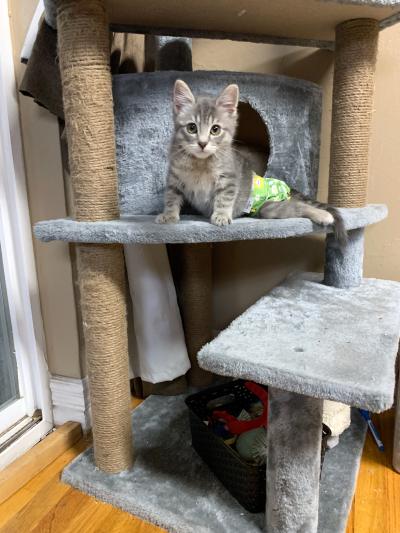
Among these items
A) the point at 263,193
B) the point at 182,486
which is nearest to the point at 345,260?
the point at 263,193

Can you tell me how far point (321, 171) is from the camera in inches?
58.8

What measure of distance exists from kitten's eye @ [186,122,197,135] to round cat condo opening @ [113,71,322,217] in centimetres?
13

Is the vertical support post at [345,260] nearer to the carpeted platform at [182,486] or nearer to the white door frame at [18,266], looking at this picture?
the carpeted platform at [182,486]

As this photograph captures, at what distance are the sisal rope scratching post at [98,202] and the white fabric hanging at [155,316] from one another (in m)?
0.31

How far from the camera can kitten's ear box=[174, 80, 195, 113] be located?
994 mm

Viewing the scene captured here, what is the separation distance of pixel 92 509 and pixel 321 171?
132 centimetres

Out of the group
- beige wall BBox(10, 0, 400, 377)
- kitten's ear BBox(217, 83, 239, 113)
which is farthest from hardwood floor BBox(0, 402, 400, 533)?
kitten's ear BBox(217, 83, 239, 113)

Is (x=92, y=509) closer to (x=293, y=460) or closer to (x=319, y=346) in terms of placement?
(x=293, y=460)

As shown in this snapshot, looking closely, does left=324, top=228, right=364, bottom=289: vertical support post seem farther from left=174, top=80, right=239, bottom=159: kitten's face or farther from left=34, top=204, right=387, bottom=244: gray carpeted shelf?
left=174, top=80, right=239, bottom=159: kitten's face

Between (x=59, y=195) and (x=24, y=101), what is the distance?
11.8 inches

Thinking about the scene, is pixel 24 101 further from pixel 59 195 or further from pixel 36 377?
pixel 36 377

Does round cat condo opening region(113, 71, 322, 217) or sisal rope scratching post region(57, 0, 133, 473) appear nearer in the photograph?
sisal rope scratching post region(57, 0, 133, 473)

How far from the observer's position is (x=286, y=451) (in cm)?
87

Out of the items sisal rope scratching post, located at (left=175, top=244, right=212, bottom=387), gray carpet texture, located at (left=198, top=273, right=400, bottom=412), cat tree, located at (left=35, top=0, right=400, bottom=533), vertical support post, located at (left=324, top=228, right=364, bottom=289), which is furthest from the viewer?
sisal rope scratching post, located at (left=175, top=244, right=212, bottom=387)
